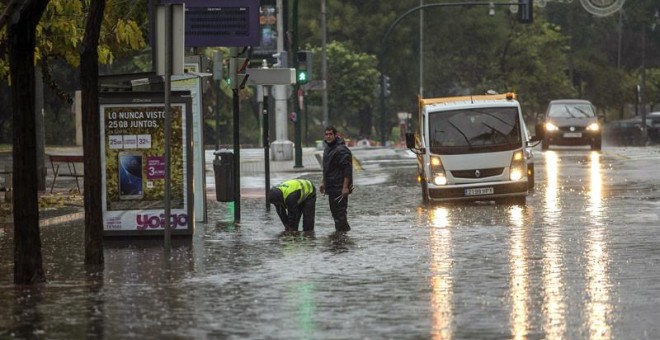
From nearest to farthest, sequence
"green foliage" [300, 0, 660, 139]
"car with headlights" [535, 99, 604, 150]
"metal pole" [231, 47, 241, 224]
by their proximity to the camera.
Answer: "metal pole" [231, 47, 241, 224] < "car with headlights" [535, 99, 604, 150] < "green foliage" [300, 0, 660, 139]

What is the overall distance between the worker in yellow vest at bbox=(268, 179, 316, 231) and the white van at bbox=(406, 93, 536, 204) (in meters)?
5.85

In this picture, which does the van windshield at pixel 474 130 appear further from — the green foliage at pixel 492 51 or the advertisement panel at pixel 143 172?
the green foliage at pixel 492 51

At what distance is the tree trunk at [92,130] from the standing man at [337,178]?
5.46m

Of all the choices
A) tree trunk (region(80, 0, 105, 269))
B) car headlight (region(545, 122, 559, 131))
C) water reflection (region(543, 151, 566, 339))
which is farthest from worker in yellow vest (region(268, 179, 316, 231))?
car headlight (region(545, 122, 559, 131))

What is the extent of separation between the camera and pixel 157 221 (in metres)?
20.8

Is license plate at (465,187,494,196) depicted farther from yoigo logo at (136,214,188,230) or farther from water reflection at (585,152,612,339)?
yoigo logo at (136,214,188,230)

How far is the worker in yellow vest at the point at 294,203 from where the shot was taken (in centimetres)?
2212

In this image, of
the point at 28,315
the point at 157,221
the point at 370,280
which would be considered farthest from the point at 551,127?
the point at 28,315

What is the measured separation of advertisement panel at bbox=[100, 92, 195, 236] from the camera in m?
20.7

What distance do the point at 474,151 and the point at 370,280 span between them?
12656 mm

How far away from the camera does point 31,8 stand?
15.3m

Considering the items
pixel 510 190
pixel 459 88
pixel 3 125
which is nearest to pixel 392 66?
pixel 459 88

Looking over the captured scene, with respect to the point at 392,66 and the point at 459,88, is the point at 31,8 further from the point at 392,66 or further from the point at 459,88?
the point at 459,88

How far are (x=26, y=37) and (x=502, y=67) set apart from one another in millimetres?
88198
